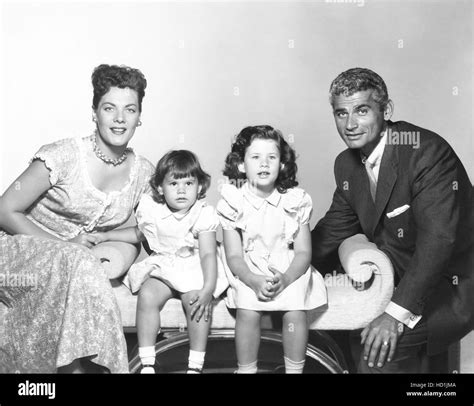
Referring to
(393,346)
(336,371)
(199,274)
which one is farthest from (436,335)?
(199,274)

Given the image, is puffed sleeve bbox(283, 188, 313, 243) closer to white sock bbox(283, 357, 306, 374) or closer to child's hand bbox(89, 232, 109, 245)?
white sock bbox(283, 357, 306, 374)

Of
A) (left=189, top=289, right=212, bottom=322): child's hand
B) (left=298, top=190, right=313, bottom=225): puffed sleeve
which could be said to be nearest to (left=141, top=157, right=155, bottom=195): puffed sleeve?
(left=189, top=289, right=212, bottom=322): child's hand

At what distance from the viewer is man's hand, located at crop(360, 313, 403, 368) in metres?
3.19

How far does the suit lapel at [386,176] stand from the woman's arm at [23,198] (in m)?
1.27

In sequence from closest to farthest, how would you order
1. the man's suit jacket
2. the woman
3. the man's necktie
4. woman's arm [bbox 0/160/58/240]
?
the woman → the man's suit jacket → woman's arm [bbox 0/160/58/240] → the man's necktie

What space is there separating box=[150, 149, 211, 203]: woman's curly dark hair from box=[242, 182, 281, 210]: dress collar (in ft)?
0.51

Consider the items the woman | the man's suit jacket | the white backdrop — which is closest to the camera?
the woman

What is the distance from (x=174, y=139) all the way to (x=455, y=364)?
149 centimetres

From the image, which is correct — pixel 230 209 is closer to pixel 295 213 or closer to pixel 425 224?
pixel 295 213

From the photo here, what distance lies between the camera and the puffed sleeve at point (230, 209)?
3.20 metres

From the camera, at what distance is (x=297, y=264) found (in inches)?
125

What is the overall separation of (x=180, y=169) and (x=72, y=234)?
0.56 m

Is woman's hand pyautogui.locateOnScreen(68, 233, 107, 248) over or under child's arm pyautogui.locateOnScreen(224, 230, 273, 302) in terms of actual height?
over

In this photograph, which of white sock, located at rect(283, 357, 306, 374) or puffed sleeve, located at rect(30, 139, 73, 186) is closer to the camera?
white sock, located at rect(283, 357, 306, 374)
